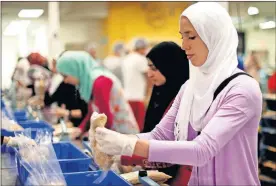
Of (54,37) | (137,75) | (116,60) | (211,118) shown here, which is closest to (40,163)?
(211,118)

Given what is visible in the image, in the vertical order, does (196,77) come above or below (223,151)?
above

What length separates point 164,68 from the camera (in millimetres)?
2594

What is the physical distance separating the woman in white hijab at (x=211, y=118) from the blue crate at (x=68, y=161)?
1.48ft

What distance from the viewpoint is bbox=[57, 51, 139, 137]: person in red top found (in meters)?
3.32

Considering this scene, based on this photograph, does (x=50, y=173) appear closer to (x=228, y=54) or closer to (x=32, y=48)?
(x=228, y=54)

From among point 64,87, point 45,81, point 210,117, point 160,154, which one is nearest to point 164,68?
point 210,117

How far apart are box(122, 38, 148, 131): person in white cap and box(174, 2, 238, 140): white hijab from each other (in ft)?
15.3

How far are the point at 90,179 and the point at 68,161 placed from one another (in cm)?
31

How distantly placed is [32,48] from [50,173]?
2639 mm

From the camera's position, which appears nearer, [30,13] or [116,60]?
[30,13]

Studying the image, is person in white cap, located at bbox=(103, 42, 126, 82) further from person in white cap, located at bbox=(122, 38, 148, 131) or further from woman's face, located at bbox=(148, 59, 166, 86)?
woman's face, located at bbox=(148, 59, 166, 86)

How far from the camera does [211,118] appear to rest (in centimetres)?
163

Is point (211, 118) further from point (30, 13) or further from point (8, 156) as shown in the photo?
point (30, 13)

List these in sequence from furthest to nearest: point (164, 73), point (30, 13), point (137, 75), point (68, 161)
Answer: point (137, 75) < point (30, 13) < point (164, 73) < point (68, 161)
